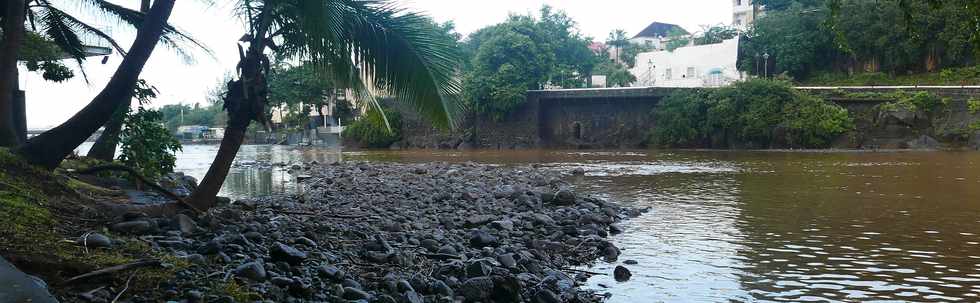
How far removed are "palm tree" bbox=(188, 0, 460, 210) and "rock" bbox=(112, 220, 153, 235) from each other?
156 cm

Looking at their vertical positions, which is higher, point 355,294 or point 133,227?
point 133,227

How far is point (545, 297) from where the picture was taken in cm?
611

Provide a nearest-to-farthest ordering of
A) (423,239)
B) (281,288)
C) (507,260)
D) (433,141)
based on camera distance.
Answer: (281,288) < (507,260) < (423,239) < (433,141)

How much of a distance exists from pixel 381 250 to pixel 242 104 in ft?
6.75

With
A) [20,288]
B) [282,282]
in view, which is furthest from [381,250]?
[20,288]

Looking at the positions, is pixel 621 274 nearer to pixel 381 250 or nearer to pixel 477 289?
pixel 477 289

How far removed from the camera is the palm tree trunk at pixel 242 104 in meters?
7.74

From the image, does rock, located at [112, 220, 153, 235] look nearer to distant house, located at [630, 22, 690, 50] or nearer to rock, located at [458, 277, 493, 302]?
rock, located at [458, 277, 493, 302]

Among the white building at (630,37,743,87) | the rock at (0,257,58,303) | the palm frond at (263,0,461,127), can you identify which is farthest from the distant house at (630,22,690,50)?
the rock at (0,257,58,303)

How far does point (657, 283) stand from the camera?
739 cm

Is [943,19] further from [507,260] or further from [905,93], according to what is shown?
[507,260]

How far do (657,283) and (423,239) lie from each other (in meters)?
2.40

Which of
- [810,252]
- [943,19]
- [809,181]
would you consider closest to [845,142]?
[943,19]

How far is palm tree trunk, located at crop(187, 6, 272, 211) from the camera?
774 centimetres
